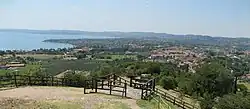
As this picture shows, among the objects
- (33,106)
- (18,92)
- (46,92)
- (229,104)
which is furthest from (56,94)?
(229,104)

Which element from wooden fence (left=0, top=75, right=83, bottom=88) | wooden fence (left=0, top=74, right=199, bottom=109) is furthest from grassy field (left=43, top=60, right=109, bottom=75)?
wooden fence (left=0, top=74, right=199, bottom=109)

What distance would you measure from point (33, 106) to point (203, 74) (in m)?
30.5

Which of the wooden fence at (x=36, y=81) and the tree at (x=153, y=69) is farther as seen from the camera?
the tree at (x=153, y=69)

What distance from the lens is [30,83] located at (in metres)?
26.8

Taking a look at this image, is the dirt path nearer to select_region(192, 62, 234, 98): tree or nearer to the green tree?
the green tree

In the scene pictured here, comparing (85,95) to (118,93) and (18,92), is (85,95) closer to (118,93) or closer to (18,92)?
(118,93)

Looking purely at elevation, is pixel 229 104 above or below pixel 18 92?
below

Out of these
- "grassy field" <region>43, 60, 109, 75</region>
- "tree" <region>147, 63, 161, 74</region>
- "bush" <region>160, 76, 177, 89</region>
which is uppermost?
"bush" <region>160, 76, 177, 89</region>

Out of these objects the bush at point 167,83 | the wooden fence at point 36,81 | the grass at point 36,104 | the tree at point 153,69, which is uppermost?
the grass at point 36,104

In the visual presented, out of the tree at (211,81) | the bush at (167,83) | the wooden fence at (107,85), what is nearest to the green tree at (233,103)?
the tree at (211,81)

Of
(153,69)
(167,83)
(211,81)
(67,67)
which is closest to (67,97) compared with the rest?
(167,83)

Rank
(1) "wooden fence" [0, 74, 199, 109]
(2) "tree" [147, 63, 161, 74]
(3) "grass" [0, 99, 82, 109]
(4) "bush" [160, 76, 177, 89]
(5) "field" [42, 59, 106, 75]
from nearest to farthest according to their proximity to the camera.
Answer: (3) "grass" [0, 99, 82, 109]
(1) "wooden fence" [0, 74, 199, 109]
(4) "bush" [160, 76, 177, 89]
(2) "tree" [147, 63, 161, 74]
(5) "field" [42, 59, 106, 75]

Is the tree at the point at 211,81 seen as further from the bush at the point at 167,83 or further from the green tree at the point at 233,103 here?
the green tree at the point at 233,103

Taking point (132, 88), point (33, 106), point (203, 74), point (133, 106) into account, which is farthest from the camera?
point (203, 74)
